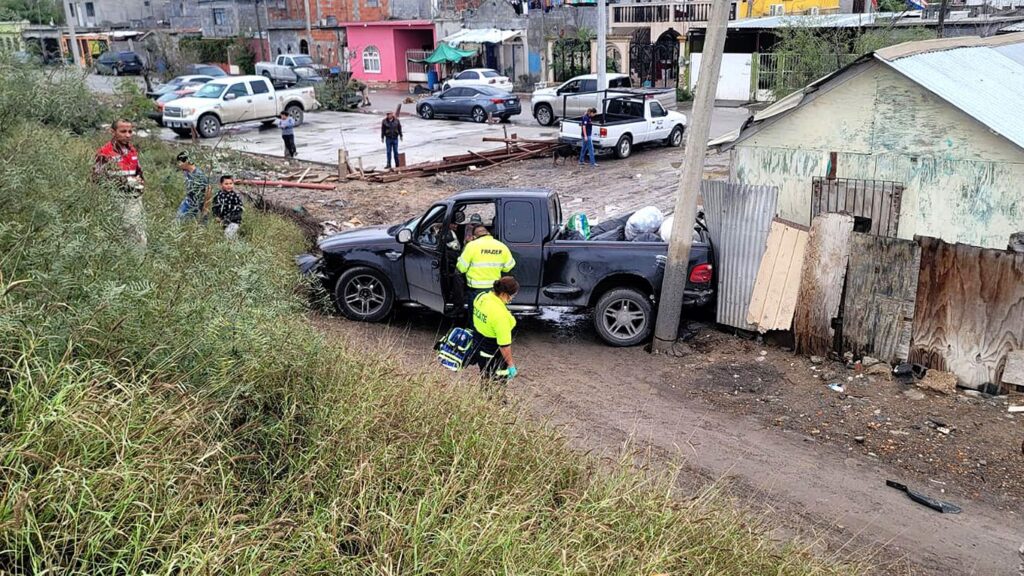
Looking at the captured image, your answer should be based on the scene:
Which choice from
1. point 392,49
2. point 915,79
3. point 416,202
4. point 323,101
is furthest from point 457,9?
point 915,79

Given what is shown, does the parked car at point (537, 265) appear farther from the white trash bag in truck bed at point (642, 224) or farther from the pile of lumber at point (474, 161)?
the pile of lumber at point (474, 161)

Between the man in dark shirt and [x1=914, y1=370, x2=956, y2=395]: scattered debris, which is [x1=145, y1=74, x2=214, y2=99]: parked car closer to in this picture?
the man in dark shirt

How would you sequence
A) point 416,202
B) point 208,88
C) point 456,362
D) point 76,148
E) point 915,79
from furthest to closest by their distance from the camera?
1. point 208,88
2. point 416,202
3. point 76,148
4. point 915,79
5. point 456,362

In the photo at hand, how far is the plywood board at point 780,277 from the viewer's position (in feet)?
29.7

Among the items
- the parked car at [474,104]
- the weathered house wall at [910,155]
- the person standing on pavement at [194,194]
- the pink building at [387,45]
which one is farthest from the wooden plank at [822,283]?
the pink building at [387,45]

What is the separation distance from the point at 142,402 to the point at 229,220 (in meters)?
6.59

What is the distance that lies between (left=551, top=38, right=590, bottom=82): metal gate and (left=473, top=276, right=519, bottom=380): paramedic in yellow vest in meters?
33.5

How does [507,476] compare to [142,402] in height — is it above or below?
below

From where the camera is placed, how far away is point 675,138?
903 inches

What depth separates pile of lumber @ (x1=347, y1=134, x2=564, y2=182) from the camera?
725 inches

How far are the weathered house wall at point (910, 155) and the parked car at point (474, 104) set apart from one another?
19095mm

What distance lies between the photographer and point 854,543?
5.70 m

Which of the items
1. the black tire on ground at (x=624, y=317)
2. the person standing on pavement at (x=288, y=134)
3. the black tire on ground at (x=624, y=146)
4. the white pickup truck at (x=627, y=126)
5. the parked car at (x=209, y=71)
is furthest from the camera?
the parked car at (x=209, y=71)

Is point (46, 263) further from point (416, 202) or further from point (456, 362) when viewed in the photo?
point (416, 202)
